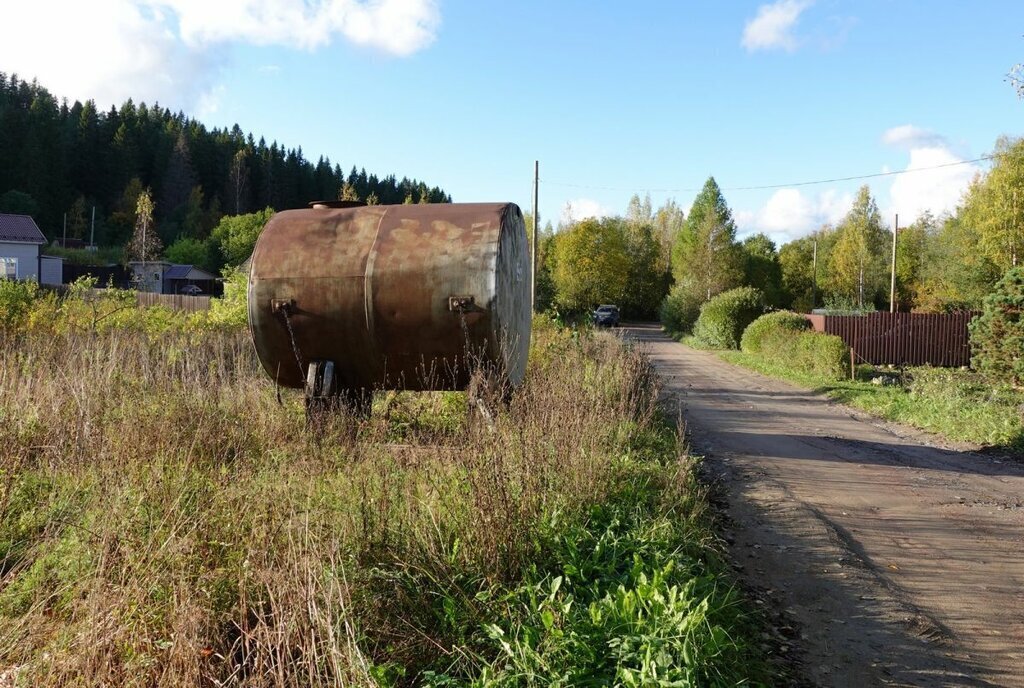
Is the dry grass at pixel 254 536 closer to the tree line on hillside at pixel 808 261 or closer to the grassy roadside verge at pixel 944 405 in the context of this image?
the grassy roadside verge at pixel 944 405

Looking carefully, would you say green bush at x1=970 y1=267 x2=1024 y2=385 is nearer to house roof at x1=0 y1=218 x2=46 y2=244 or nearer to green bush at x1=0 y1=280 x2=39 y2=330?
green bush at x1=0 y1=280 x2=39 y2=330

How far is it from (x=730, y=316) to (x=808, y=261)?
38525 millimetres

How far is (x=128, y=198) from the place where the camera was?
90375 millimetres

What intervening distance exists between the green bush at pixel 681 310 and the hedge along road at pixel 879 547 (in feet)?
103

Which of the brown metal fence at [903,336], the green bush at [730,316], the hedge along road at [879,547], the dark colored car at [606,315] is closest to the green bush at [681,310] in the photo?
the dark colored car at [606,315]

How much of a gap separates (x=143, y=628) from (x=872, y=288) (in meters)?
63.3

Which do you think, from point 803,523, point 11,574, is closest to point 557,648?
point 11,574

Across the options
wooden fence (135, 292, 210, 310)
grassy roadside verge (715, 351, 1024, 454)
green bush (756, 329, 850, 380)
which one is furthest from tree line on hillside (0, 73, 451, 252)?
grassy roadside verge (715, 351, 1024, 454)

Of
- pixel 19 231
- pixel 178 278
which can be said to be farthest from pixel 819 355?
pixel 178 278

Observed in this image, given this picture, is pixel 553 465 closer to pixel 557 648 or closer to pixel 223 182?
pixel 557 648

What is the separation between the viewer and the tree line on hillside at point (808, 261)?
4272 centimetres

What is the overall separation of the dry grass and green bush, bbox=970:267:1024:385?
17.1m

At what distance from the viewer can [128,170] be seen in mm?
96188

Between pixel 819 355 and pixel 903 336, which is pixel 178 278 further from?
pixel 819 355
